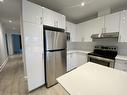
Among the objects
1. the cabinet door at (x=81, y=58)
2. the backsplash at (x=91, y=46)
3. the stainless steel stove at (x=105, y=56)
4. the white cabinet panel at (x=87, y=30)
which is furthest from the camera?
the cabinet door at (x=81, y=58)

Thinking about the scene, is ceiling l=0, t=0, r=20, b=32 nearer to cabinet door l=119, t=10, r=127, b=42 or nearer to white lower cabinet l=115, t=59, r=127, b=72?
cabinet door l=119, t=10, r=127, b=42

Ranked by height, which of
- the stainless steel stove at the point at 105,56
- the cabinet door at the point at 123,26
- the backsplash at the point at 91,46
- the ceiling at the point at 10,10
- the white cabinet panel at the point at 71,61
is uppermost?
the ceiling at the point at 10,10

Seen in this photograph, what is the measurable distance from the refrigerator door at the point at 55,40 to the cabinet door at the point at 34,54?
7.6 inches

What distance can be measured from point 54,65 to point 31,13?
1.58 m

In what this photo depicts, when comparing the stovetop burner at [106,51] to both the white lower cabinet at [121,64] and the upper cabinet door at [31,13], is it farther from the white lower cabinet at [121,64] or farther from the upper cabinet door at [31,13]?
the upper cabinet door at [31,13]

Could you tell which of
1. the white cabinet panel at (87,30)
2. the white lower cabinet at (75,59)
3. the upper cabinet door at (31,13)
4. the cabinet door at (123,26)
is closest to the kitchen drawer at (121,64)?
the cabinet door at (123,26)

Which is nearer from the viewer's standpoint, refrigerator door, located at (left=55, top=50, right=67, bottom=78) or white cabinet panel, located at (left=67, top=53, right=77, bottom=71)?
refrigerator door, located at (left=55, top=50, right=67, bottom=78)

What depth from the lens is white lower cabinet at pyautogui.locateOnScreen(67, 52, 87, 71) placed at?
3070 mm

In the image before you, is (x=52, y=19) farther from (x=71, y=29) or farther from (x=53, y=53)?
(x=71, y=29)

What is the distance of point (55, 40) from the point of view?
2186 mm

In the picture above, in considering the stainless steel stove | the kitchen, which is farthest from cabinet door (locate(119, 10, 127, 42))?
the stainless steel stove

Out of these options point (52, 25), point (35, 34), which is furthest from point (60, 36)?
point (35, 34)

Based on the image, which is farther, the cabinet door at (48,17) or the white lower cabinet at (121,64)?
the cabinet door at (48,17)

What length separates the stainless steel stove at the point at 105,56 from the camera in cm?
216
